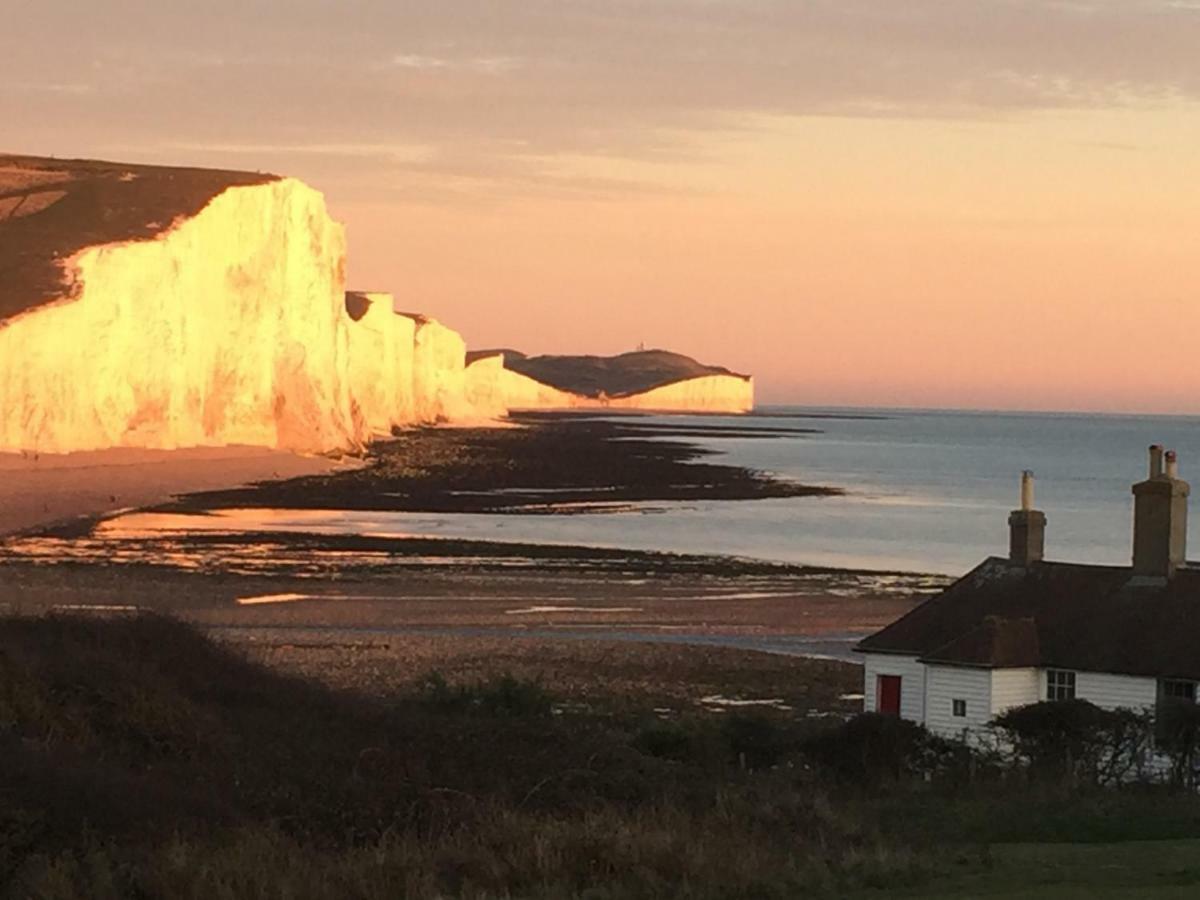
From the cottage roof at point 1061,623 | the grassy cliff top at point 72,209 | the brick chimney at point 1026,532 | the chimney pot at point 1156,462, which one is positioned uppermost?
the grassy cliff top at point 72,209

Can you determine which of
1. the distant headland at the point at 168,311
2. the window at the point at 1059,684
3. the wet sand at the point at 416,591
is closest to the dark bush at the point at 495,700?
the wet sand at the point at 416,591

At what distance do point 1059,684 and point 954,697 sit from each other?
109cm

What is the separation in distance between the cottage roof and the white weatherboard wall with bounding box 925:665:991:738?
0.16m

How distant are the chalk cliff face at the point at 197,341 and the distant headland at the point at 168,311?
77 mm

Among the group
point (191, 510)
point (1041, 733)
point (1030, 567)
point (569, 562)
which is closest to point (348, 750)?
point (1041, 733)

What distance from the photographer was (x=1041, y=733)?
18594 millimetres

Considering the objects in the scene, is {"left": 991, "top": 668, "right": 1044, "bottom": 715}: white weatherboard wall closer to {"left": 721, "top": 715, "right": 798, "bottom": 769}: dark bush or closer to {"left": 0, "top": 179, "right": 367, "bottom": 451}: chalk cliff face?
{"left": 721, "top": 715, "right": 798, "bottom": 769}: dark bush

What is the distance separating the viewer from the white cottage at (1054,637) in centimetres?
2139

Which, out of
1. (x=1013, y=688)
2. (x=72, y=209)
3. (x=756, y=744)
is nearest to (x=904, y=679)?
(x=1013, y=688)

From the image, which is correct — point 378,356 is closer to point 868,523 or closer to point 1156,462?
point 868,523

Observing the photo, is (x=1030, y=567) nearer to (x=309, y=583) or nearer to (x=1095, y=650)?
(x=1095, y=650)

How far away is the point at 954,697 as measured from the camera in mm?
21953

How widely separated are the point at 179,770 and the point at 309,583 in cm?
3080

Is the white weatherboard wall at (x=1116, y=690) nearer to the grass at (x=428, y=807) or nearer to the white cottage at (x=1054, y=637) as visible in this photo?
the white cottage at (x=1054, y=637)
